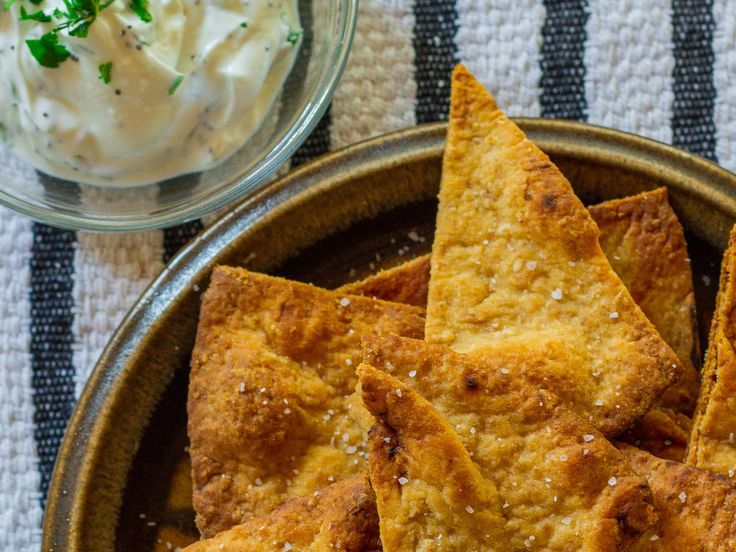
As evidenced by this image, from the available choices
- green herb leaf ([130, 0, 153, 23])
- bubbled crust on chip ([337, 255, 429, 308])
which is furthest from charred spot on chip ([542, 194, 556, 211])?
green herb leaf ([130, 0, 153, 23])

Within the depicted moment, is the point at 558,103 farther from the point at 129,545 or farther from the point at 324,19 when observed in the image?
the point at 129,545

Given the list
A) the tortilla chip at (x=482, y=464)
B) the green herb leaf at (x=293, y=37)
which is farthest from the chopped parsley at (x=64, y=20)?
the tortilla chip at (x=482, y=464)

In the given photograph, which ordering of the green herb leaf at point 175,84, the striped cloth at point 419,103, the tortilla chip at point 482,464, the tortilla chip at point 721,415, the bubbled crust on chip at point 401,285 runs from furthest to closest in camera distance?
the striped cloth at point 419,103
the bubbled crust on chip at point 401,285
the green herb leaf at point 175,84
the tortilla chip at point 721,415
the tortilla chip at point 482,464

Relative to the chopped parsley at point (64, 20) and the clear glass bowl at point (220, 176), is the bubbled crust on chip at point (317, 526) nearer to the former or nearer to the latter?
the clear glass bowl at point (220, 176)

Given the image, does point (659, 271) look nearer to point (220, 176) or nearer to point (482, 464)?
point (482, 464)

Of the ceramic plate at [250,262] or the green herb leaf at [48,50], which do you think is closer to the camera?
the green herb leaf at [48,50]

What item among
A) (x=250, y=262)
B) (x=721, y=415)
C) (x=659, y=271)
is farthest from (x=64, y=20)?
(x=721, y=415)
